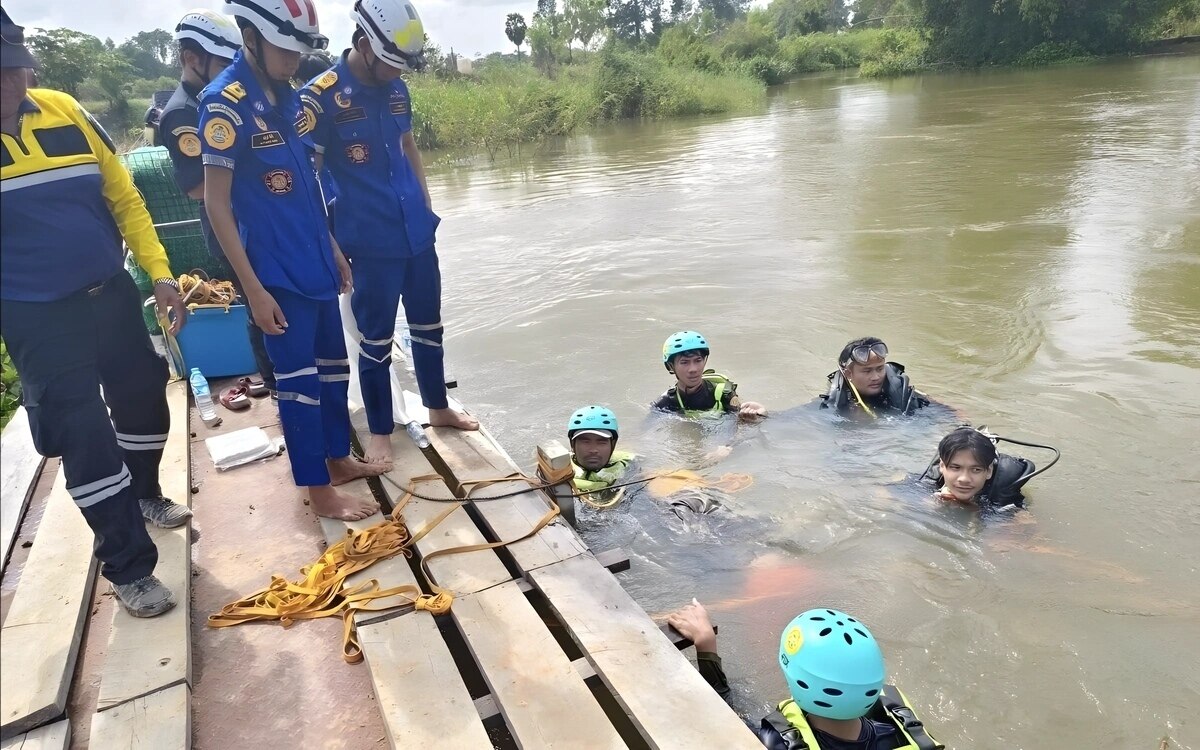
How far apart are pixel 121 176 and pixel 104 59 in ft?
18.4

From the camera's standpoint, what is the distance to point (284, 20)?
2.92 meters

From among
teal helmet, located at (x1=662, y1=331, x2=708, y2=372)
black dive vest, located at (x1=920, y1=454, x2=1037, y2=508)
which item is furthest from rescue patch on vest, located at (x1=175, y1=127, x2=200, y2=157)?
black dive vest, located at (x1=920, y1=454, x2=1037, y2=508)

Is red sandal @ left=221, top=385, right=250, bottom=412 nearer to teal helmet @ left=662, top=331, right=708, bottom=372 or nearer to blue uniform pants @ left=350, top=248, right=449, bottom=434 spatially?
blue uniform pants @ left=350, top=248, right=449, bottom=434

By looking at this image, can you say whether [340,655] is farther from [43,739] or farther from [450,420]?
[450,420]

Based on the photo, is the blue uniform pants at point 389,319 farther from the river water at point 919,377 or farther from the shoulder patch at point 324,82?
the river water at point 919,377

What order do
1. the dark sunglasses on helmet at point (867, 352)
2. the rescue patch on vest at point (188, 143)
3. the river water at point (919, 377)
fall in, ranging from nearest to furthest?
1. the river water at point (919, 377)
2. the rescue patch on vest at point (188, 143)
3. the dark sunglasses on helmet at point (867, 352)

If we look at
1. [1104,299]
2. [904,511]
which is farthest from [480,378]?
[1104,299]

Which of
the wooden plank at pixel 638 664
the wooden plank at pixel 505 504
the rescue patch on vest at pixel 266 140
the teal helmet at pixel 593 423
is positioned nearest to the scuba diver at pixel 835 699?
the wooden plank at pixel 638 664

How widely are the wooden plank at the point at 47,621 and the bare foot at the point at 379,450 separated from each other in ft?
4.02

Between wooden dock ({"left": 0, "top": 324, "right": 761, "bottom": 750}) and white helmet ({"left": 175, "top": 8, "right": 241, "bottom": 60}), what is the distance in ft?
7.30

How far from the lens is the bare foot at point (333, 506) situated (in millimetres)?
3453

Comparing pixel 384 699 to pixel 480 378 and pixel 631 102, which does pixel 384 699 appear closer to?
pixel 480 378

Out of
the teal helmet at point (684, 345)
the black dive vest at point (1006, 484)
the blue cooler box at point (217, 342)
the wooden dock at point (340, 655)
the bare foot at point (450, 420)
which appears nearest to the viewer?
the wooden dock at point (340, 655)

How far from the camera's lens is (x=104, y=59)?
710cm
